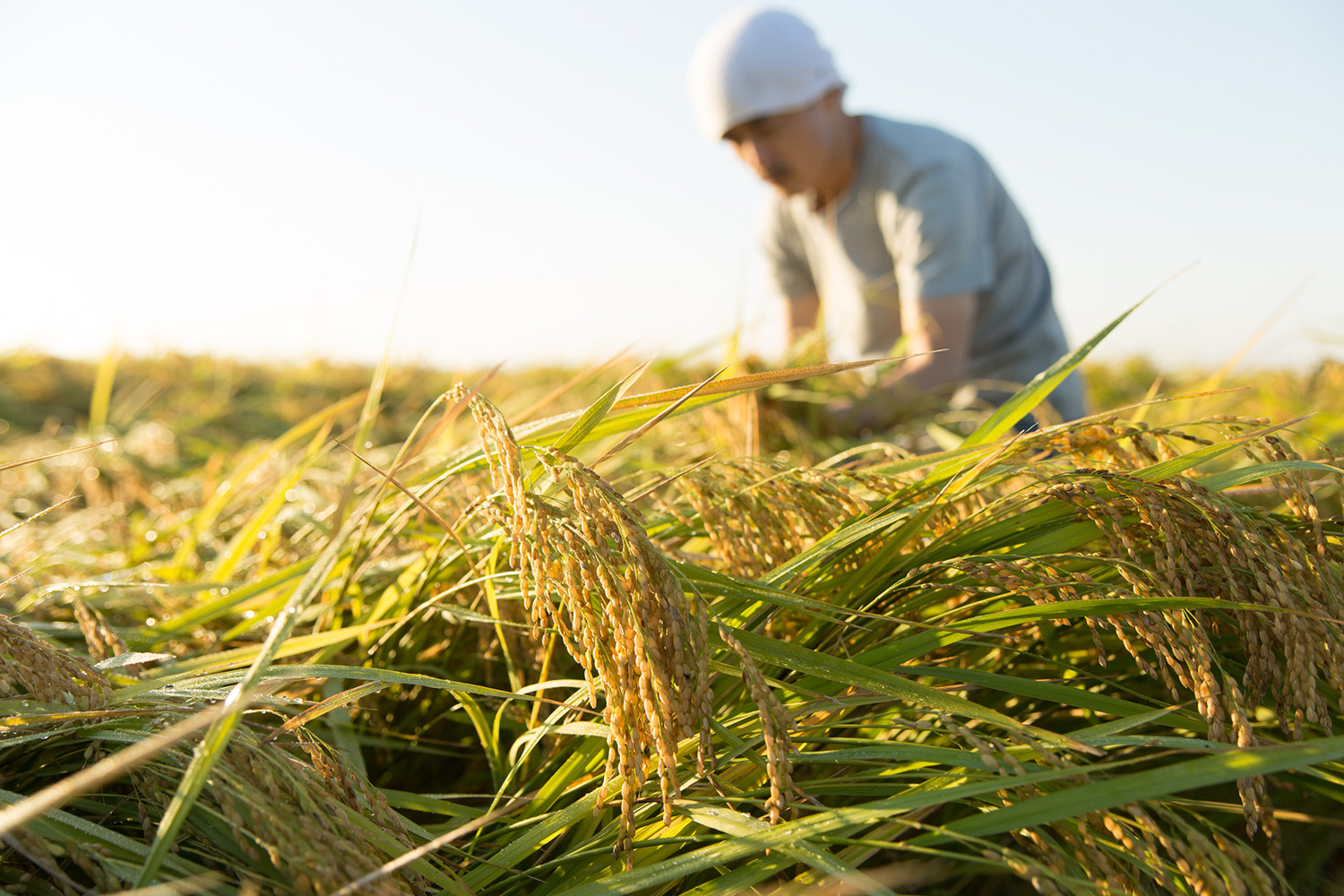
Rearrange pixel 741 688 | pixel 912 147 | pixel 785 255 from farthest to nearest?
pixel 785 255 → pixel 912 147 → pixel 741 688

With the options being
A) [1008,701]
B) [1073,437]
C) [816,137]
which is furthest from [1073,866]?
[816,137]

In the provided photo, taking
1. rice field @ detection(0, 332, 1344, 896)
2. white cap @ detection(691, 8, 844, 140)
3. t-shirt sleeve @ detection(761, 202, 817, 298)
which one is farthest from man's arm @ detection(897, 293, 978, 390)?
rice field @ detection(0, 332, 1344, 896)

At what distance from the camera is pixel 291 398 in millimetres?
6695

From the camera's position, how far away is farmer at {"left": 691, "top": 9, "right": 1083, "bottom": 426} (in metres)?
A: 3.54

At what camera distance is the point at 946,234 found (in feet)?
11.7

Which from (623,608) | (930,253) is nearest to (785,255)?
(930,253)

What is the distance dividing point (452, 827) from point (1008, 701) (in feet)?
2.62

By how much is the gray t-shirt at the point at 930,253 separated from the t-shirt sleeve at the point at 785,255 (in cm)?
10

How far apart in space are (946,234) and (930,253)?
11cm

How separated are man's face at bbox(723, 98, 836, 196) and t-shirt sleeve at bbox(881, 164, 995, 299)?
1.61 feet

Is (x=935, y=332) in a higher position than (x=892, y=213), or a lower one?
lower

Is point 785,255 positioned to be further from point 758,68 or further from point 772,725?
point 772,725

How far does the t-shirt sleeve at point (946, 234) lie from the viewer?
3.56 meters

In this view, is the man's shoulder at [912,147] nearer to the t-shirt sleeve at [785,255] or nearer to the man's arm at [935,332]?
the man's arm at [935,332]
